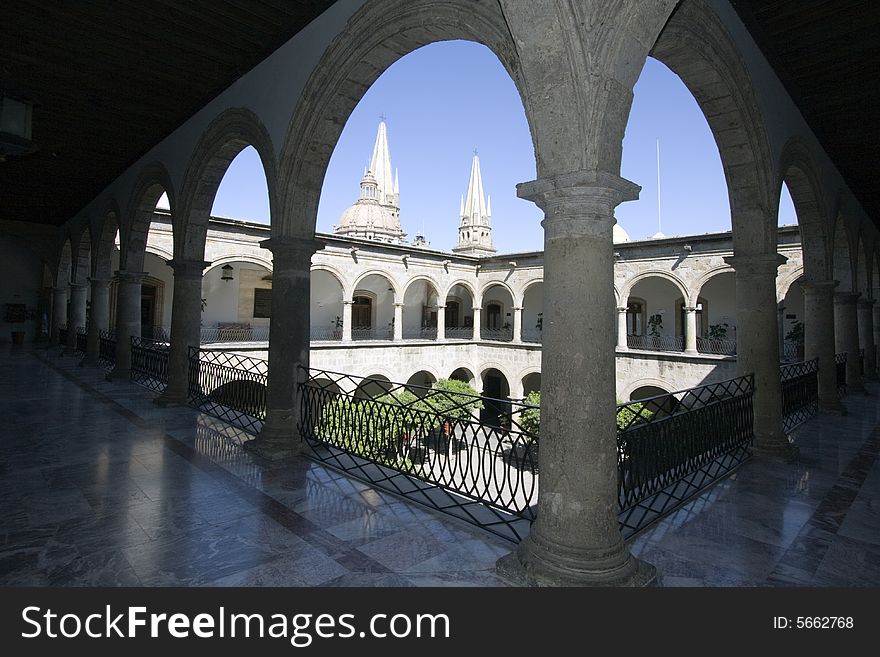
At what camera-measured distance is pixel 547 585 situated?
8.59ft

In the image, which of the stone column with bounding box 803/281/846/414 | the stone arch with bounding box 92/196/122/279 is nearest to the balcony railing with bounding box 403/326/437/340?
the stone arch with bounding box 92/196/122/279

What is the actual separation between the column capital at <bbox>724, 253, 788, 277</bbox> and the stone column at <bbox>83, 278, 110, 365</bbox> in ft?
44.3

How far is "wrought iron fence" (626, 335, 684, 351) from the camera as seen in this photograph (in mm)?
19656

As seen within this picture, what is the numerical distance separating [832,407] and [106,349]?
49.7ft

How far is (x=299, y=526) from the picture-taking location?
136 inches

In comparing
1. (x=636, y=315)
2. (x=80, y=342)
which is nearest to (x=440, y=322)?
(x=636, y=315)

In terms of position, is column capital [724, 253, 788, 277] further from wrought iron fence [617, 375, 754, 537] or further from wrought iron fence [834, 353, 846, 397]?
wrought iron fence [834, 353, 846, 397]

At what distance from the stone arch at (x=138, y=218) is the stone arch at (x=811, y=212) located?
1069 centimetres

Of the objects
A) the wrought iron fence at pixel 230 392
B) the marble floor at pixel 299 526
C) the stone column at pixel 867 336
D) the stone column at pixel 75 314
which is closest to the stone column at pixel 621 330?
the stone column at pixel 867 336

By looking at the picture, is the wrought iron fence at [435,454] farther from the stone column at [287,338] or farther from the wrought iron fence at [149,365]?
the wrought iron fence at [149,365]

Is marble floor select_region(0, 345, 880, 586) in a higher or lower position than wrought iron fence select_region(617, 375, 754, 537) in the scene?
lower

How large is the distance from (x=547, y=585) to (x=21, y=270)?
22563 millimetres

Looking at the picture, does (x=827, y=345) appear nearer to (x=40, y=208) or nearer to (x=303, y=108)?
(x=303, y=108)

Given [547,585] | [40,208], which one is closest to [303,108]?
[547,585]
